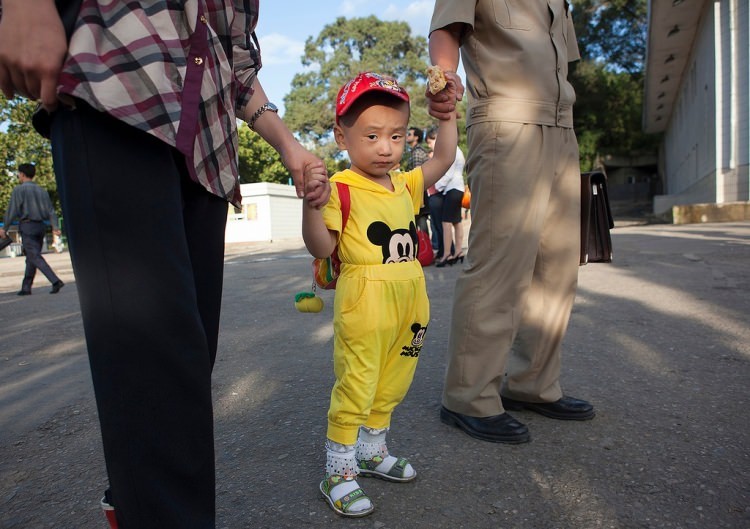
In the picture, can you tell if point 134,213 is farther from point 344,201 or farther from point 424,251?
point 424,251

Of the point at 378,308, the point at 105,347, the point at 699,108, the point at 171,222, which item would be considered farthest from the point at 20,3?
the point at 699,108

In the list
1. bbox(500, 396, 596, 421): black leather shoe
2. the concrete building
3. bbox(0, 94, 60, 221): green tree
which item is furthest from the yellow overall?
bbox(0, 94, 60, 221): green tree

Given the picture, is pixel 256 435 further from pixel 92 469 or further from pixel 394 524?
pixel 394 524

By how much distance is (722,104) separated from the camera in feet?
54.0

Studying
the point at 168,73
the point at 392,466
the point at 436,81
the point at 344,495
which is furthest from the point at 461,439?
the point at 168,73

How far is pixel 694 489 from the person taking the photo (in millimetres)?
1866

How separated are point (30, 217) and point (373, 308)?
28.2ft

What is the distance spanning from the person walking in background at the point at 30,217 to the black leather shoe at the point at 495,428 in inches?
305

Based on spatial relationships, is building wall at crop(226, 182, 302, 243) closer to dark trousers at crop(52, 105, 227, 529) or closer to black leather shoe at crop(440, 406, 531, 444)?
black leather shoe at crop(440, 406, 531, 444)

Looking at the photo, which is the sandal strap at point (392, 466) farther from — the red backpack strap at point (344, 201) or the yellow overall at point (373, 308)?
the red backpack strap at point (344, 201)

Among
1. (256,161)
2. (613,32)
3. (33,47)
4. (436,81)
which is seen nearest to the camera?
(33,47)

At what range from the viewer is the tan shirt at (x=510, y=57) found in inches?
93.2

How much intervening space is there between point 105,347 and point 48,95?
0.50 m

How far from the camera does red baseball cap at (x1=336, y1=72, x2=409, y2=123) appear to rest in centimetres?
191
